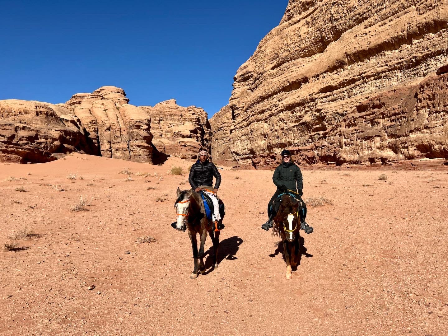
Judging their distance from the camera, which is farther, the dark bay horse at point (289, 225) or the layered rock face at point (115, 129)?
the layered rock face at point (115, 129)

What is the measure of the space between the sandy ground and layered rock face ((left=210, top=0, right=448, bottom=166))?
1382 cm

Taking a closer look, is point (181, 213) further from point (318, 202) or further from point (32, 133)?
point (32, 133)

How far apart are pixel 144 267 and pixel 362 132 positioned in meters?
24.9

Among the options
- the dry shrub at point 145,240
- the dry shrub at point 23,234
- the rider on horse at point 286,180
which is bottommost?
the dry shrub at point 145,240

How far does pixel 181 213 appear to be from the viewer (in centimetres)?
534

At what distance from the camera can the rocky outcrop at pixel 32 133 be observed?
25.1 m

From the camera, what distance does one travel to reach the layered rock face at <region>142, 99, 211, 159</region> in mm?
61781

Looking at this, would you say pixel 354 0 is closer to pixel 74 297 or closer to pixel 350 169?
pixel 350 169

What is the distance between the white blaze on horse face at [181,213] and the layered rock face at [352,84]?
21644 millimetres

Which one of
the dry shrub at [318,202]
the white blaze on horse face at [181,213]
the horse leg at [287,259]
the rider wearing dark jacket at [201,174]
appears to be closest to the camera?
the white blaze on horse face at [181,213]

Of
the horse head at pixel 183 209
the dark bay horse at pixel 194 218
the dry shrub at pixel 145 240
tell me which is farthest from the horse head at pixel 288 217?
the dry shrub at pixel 145 240

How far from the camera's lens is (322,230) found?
27.3 ft

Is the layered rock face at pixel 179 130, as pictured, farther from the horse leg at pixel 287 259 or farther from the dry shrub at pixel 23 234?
the horse leg at pixel 287 259

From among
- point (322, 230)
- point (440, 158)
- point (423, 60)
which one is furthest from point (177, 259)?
point (423, 60)
